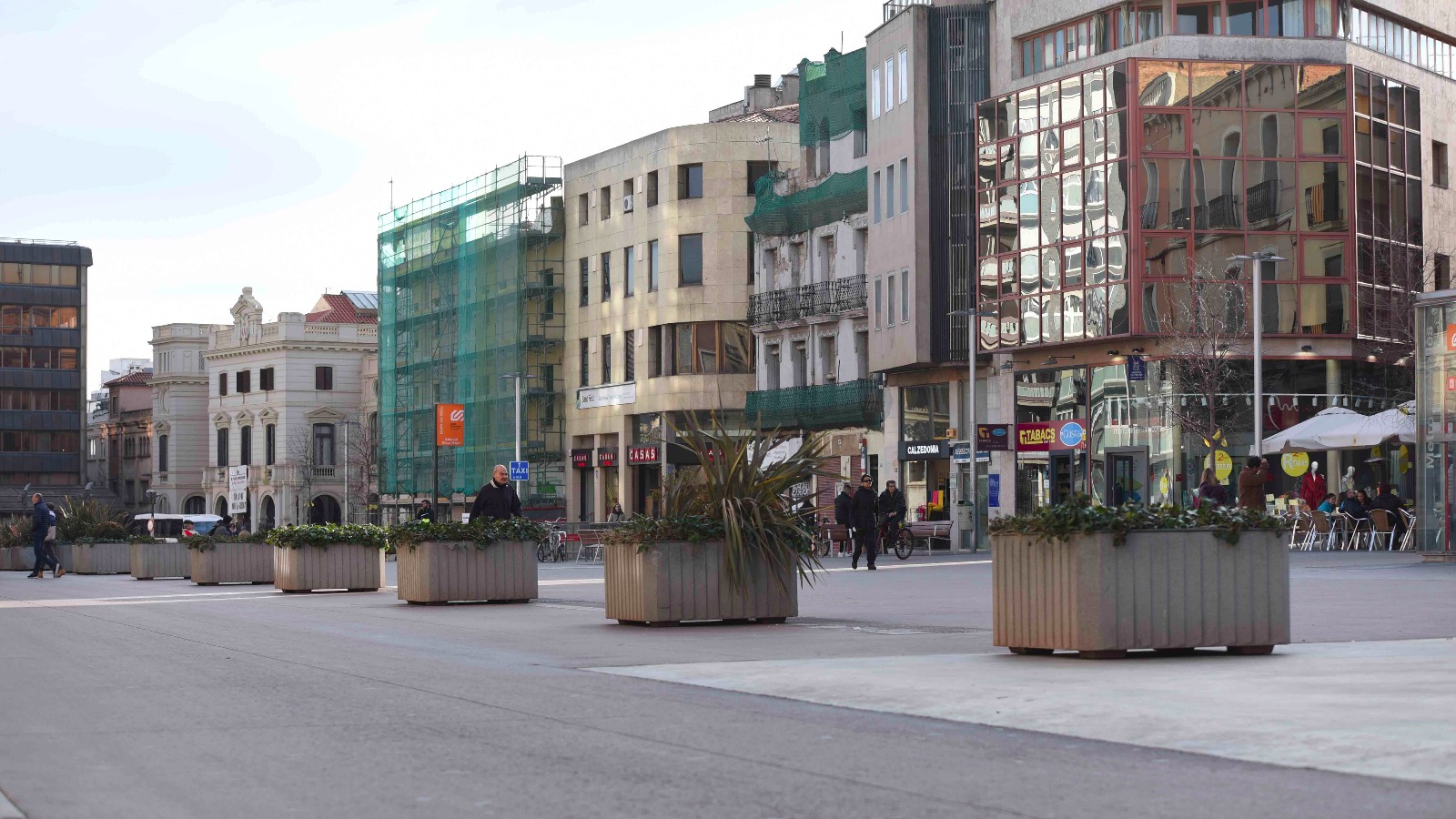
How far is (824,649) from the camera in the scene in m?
15.5

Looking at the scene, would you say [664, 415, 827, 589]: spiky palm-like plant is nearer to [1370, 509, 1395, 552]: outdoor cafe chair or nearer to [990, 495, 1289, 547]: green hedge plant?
[990, 495, 1289, 547]: green hedge plant

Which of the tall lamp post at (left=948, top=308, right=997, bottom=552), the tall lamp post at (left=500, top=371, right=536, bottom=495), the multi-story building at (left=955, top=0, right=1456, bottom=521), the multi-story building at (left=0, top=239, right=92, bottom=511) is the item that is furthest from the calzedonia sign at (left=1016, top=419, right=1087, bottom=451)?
the multi-story building at (left=0, top=239, right=92, bottom=511)

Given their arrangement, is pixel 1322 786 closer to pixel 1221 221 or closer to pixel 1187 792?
pixel 1187 792

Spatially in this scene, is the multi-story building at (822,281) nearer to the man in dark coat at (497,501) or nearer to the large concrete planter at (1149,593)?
the man in dark coat at (497,501)

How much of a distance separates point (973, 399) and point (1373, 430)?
654 inches

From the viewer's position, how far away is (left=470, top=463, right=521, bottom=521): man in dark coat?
25769 mm

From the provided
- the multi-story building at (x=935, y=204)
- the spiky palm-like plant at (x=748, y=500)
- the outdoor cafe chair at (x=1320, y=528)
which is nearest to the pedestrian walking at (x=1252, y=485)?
the outdoor cafe chair at (x=1320, y=528)

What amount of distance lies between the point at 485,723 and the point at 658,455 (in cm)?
6690

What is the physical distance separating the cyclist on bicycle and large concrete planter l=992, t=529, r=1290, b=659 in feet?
99.6

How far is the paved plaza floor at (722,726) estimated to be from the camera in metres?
7.60

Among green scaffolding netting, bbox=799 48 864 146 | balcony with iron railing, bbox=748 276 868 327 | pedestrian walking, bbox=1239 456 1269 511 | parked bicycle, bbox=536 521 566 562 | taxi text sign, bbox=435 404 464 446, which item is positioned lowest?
parked bicycle, bbox=536 521 566 562

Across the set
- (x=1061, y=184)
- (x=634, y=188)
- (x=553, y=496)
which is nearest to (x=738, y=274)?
(x=634, y=188)

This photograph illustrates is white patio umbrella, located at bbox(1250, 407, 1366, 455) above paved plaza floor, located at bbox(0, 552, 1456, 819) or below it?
above

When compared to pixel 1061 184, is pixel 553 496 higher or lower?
lower
